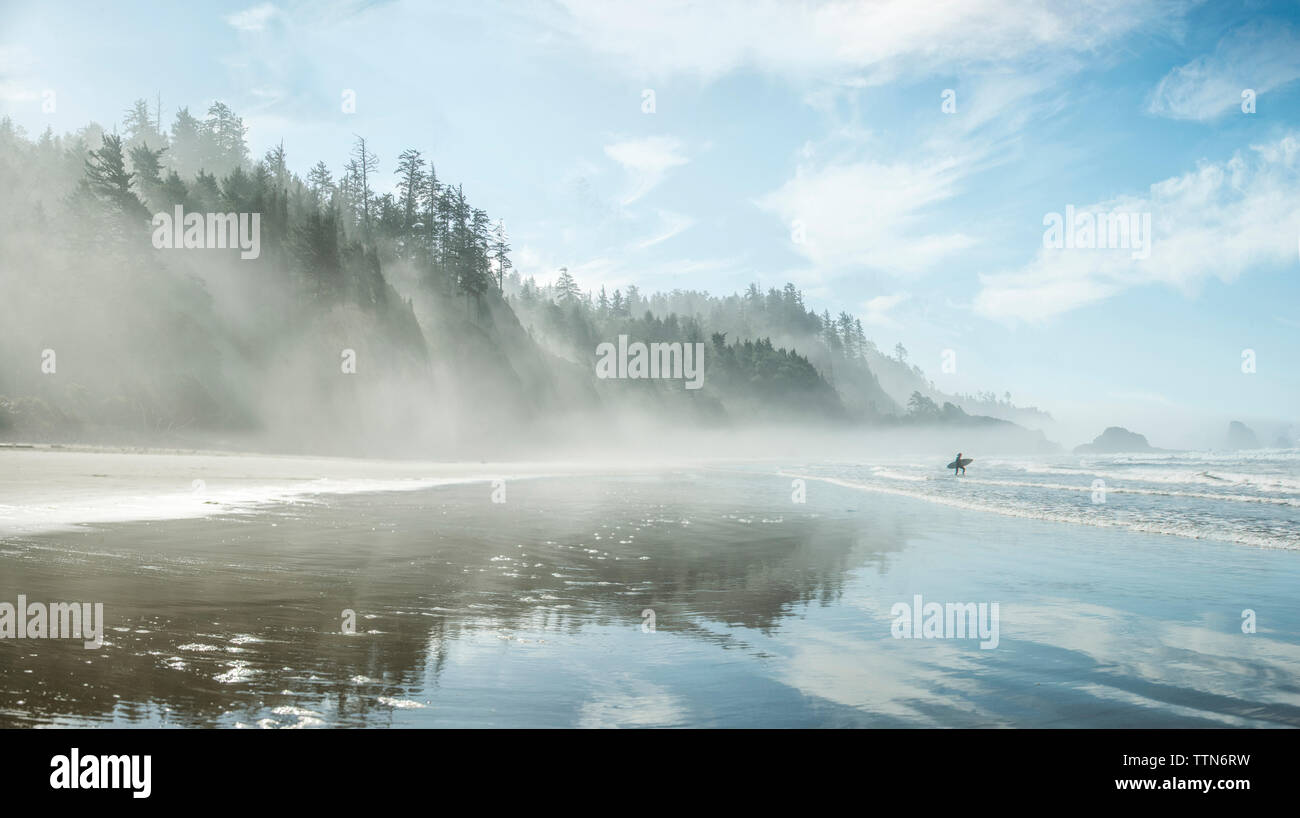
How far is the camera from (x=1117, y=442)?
175125 millimetres

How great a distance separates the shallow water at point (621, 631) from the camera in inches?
203

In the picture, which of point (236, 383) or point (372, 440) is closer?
point (236, 383)

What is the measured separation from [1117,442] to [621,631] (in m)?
203

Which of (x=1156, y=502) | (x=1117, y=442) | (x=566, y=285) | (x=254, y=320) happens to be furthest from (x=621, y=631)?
(x=1117, y=442)

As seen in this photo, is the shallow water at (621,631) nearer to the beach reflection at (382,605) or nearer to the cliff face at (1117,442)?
the beach reflection at (382,605)

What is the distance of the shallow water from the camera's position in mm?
5148

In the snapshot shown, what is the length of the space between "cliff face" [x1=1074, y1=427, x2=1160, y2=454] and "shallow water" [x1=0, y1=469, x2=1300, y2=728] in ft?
607

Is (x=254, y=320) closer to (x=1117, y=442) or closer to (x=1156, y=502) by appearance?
(x=1156, y=502)

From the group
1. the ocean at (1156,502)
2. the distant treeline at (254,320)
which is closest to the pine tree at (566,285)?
the distant treeline at (254,320)

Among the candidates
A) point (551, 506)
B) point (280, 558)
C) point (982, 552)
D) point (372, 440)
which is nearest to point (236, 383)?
point (372, 440)
